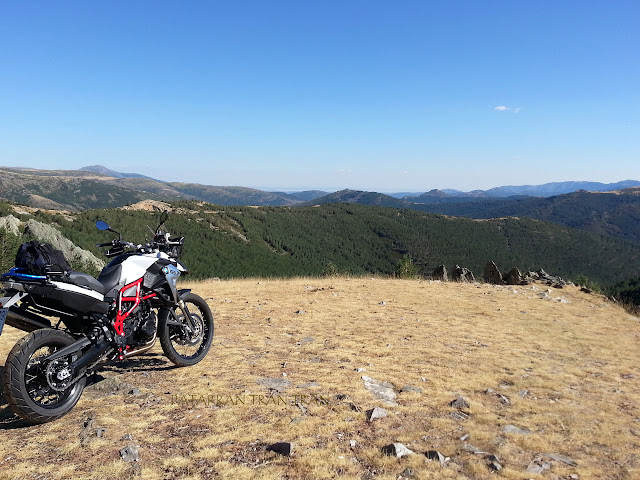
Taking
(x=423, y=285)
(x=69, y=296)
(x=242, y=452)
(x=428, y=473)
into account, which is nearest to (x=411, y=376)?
(x=428, y=473)

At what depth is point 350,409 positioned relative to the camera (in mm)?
4914

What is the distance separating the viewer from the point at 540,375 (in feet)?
21.9

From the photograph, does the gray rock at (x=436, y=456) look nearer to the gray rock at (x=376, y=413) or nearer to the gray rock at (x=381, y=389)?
the gray rock at (x=376, y=413)

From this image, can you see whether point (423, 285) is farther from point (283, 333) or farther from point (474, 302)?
point (283, 333)

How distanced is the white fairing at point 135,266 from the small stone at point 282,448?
3135mm

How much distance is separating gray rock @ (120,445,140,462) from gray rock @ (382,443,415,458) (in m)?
2.49

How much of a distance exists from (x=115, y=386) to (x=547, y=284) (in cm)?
1921

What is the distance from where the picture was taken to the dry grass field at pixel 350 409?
3.64 m

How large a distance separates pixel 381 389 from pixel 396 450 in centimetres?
187

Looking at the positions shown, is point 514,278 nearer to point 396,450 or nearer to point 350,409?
point 350,409

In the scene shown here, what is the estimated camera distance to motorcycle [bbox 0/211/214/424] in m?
4.20

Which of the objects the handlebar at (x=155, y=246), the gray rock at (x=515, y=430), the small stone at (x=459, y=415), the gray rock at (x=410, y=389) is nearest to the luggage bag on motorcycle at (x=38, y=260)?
the handlebar at (x=155, y=246)

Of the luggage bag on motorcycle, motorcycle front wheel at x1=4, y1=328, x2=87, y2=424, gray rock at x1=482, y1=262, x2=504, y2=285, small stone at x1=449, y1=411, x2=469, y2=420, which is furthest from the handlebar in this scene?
gray rock at x1=482, y1=262, x2=504, y2=285

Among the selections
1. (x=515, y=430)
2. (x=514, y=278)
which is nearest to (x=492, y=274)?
(x=514, y=278)
